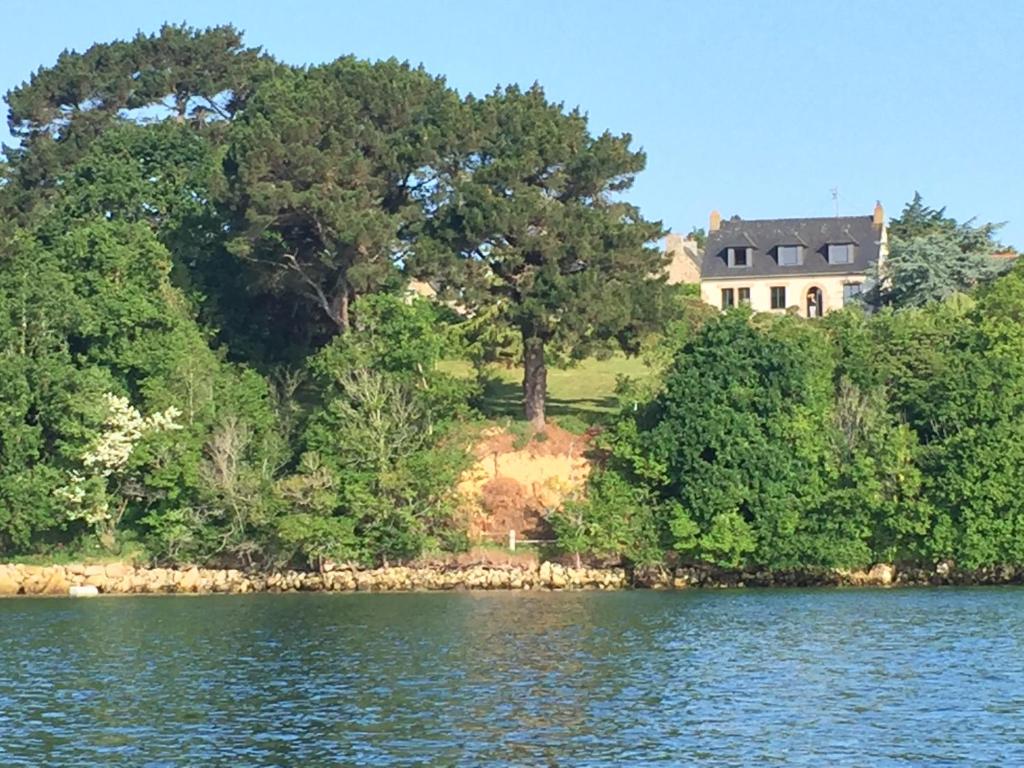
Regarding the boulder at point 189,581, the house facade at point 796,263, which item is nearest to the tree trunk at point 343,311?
the boulder at point 189,581

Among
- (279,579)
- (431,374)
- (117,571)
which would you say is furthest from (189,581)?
(431,374)

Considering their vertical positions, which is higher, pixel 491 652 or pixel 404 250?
pixel 404 250

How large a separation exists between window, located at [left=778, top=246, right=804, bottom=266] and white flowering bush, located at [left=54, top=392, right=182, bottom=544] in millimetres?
51711

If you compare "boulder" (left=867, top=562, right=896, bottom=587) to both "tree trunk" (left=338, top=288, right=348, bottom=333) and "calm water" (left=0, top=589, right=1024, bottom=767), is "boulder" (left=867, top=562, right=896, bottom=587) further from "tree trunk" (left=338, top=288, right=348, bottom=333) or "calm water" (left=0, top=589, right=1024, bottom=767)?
"tree trunk" (left=338, top=288, right=348, bottom=333)

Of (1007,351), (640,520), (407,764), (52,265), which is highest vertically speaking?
(52,265)

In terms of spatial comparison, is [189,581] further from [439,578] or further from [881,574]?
[881,574]

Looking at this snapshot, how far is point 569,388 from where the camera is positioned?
8694cm

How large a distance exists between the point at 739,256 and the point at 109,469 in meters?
54.0

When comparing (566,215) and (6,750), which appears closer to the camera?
(6,750)

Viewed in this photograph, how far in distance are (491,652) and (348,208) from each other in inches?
1280

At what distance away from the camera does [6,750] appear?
30.9 metres

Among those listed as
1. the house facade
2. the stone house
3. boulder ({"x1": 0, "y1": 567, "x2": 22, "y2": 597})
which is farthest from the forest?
the stone house

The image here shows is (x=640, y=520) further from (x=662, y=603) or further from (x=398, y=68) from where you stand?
(x=398, y=68)

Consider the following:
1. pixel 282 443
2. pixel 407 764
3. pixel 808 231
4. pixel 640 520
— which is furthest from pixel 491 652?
pixel 808 231
